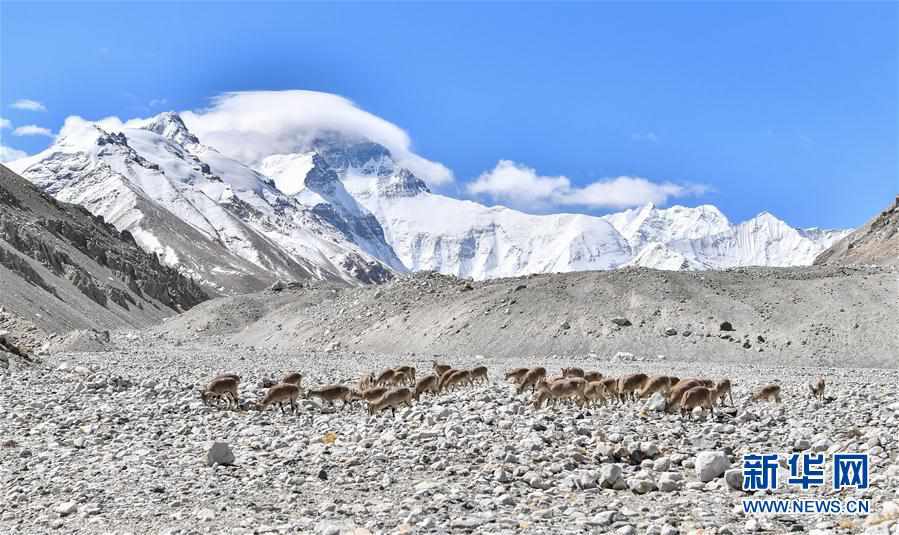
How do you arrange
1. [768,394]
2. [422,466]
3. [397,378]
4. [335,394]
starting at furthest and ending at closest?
1. [397,378]
2. [768,394]
3. [335,394]
4. [422,466]

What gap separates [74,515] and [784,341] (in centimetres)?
4526

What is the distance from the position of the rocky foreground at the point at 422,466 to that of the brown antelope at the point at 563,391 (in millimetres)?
363

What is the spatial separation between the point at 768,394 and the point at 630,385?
3.93m

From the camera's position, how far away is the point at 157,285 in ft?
541

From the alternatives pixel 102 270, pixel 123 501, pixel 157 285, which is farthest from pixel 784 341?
pixel 157 285

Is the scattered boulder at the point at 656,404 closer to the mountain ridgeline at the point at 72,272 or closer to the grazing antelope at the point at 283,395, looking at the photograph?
the grazing antelope at the point at 283,395

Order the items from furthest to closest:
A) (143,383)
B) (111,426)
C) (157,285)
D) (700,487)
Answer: (157,285)
(143,383)
(111,426)
(700,487)

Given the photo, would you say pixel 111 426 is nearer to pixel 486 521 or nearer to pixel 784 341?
pixel 486 521

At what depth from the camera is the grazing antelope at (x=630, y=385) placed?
78.9ft

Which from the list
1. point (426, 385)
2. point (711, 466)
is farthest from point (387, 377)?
point (711, 466)

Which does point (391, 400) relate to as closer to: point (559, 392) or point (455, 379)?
point (559, 392)

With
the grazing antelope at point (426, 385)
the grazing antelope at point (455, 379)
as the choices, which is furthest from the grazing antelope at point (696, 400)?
the grazing antelope at point (455, 379)

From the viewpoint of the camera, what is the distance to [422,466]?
15.7 m

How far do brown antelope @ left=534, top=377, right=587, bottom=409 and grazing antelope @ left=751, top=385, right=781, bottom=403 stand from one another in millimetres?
5573
